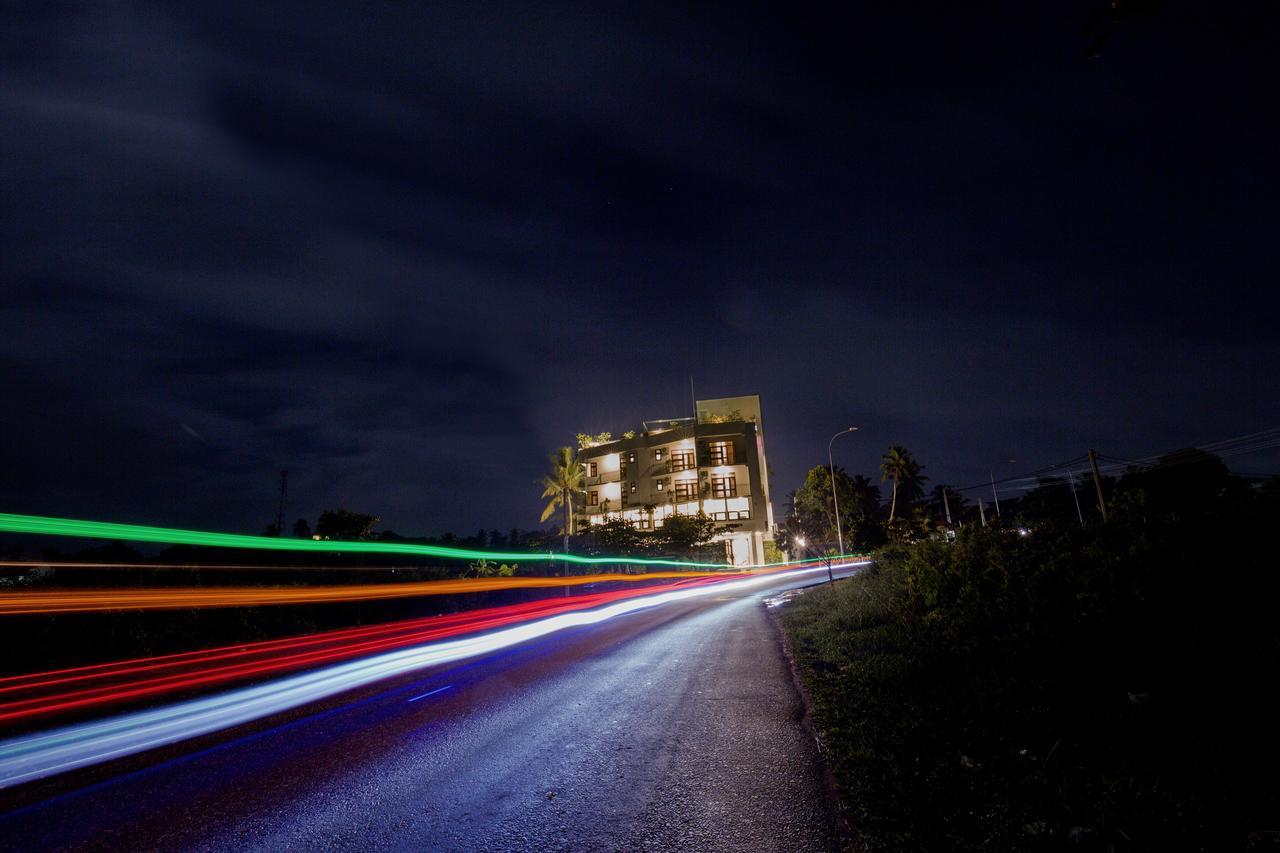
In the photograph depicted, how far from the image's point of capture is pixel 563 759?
5.59 metres

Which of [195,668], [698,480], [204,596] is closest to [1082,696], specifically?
[195,668]

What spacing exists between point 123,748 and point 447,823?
191 inches

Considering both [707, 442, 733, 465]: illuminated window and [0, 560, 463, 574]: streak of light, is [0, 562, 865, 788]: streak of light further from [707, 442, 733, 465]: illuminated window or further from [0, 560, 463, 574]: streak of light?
[707, 442, 733, 465]: illuminated window

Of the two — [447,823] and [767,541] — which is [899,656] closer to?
[447,823]

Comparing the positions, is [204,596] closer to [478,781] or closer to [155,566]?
[155,566]

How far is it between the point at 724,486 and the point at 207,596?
5649 centimetres

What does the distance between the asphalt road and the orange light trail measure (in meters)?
6.21

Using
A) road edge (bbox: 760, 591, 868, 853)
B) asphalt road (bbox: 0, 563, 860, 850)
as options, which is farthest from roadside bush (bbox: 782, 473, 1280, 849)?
asphalt road (bbox: 0, 563, 860, 850)

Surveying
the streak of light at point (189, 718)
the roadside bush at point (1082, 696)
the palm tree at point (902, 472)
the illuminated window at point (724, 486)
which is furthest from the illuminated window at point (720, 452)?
the roadside bush at point (1082, 696)

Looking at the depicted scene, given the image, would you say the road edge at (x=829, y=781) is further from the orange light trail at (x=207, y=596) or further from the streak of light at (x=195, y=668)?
the orange light trail at (x=207, y=596)

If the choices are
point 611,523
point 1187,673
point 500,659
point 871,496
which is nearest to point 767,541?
point 871,496

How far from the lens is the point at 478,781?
16.6ft

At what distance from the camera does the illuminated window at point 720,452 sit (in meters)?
66.8

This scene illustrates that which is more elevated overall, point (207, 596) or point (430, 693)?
point (207, 596)
